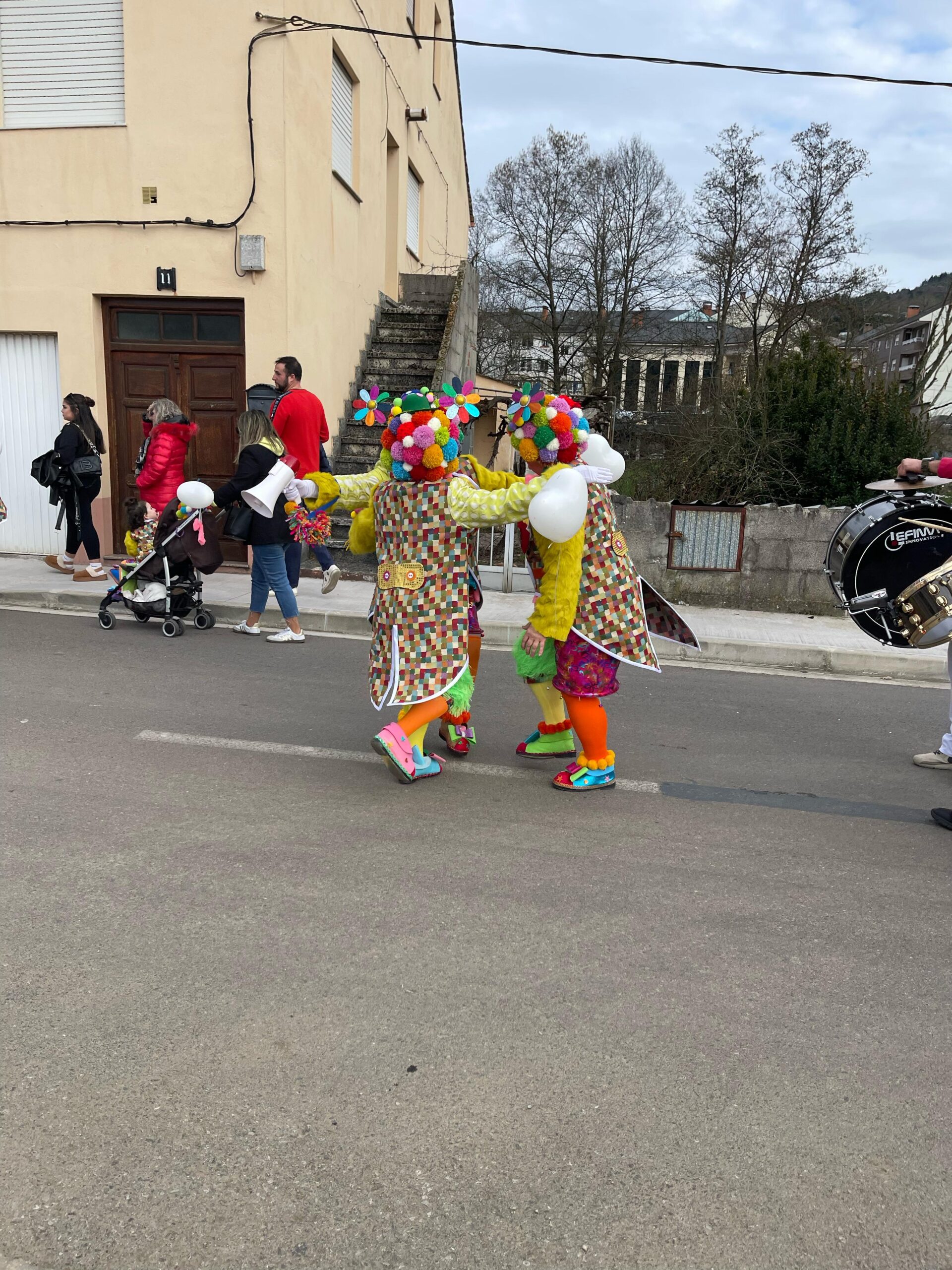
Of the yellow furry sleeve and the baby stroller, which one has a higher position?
the yellow furry sleeve

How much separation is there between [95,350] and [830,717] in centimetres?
854

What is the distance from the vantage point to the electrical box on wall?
9945 millimetres

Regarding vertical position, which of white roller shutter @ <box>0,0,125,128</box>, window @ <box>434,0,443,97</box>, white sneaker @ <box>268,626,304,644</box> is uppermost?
window @ <box>434,0,443,97</box>

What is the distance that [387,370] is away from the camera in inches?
511

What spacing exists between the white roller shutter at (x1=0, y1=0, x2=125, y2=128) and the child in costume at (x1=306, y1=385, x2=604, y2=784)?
8.01m

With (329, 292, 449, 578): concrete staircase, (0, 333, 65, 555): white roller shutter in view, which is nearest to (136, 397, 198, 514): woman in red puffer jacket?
(329, 292, 449, 578): concrete staircase

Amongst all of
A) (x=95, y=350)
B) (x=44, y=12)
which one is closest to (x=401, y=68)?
(x=44, y=12)

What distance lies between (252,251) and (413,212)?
7.85m

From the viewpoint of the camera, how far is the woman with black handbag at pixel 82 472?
919 cm

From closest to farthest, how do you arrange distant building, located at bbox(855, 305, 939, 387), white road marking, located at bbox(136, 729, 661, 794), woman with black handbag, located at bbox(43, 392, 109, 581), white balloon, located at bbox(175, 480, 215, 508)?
white road marking, located at bbox(136, 729, 661, 794), white balloon, located at bbox(175, 480, 215, 508), woman with black handbag, located at bbox(43, 392, 109, 581), distant building, located at bbox(855, 305, 939, 387)

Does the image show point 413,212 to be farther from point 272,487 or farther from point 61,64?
point 272,487

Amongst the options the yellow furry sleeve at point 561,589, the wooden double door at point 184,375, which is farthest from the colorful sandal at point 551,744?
the wooden double door at point 184,375

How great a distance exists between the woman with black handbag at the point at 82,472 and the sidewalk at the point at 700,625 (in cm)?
31

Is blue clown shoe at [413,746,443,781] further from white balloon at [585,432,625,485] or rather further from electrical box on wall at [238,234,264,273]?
electrical box on wall at [238,234,264,273]
